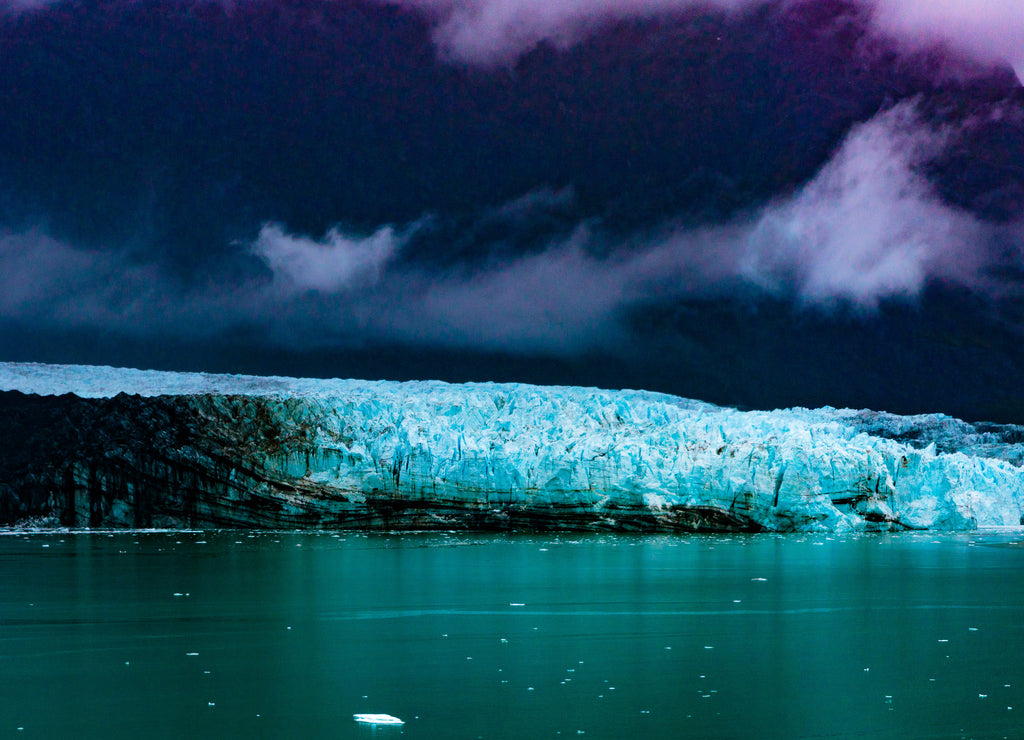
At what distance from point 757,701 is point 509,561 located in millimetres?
11768

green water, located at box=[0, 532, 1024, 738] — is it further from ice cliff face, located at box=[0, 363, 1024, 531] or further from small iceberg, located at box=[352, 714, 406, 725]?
ice cliff face, located at box=[0, 363, 1024, 531]

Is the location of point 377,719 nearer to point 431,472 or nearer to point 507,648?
point 507,648

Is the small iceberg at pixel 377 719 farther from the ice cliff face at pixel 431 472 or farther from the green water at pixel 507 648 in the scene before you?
the ice cliff face at pixel 431 472

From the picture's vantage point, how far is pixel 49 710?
24.1 feet

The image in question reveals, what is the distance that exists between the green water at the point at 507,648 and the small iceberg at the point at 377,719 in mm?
101

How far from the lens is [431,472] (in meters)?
27.9

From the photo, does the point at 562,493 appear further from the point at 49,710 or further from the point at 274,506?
the point at 49,710

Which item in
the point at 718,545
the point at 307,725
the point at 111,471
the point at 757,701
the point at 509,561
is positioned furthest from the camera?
the point at 111,471

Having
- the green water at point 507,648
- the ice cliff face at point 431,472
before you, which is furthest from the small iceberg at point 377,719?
the ice cliff face at point 431,472

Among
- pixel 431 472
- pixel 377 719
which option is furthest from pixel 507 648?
pixel 431 472

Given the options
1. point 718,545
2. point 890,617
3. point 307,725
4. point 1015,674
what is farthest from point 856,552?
point 307,725

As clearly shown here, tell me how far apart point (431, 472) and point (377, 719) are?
2090 cm

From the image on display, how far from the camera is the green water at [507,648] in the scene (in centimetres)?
718

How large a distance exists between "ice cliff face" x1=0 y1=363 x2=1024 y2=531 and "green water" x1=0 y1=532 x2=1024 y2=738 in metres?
8.59
